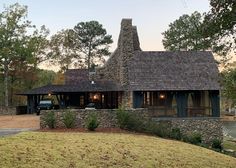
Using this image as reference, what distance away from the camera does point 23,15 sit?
49.2 meters

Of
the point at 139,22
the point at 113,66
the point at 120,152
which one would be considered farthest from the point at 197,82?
the point at 120,152

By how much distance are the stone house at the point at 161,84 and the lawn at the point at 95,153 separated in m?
12.8

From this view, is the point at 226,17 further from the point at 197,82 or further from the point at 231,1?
the point at 197,82

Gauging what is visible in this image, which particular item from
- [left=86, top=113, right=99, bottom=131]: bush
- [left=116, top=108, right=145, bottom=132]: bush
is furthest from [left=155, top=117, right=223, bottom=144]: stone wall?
[left=86, top=113, right=99, bottom=131]: bush

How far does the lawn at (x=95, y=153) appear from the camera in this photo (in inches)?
589

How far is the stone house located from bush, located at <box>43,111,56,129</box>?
9564 mm

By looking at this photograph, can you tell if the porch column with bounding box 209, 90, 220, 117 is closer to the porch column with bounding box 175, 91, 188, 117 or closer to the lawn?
the porch column with bounding box 175, 91, 188, 117

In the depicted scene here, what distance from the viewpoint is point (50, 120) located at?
2611cm

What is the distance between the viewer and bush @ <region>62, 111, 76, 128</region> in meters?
26.2

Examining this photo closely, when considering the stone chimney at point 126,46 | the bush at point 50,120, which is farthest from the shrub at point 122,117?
the stone chimney at point 126,46

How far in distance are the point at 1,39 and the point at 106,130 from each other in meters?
26.1

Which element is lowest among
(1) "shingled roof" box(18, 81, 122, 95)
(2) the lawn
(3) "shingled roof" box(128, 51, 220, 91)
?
(2) the lawn

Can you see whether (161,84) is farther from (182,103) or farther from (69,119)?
(69,119)

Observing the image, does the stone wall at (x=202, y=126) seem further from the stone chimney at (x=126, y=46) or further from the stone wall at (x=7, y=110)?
the stone wall at (x=7, y=110)
